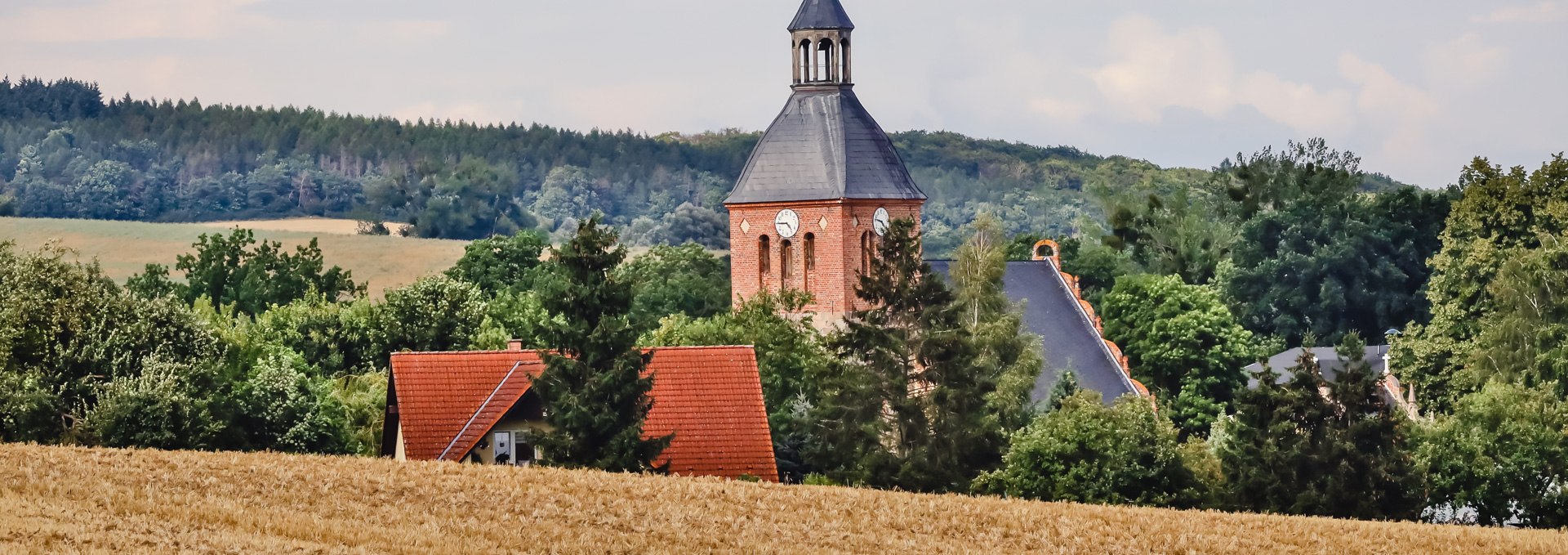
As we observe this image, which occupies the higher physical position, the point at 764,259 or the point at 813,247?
the point at 813,247

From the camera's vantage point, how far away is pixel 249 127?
468ft

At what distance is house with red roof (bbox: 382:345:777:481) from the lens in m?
48.0

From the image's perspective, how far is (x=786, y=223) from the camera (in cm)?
6116

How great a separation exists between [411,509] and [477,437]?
15897 mm

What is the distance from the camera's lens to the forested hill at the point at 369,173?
129m

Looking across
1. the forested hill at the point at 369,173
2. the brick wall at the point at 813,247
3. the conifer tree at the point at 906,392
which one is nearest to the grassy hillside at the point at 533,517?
the conifer tree at the point at 906,392

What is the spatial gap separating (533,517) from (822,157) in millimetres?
29946

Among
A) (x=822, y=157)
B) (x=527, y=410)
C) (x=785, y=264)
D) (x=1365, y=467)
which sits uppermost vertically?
(x=822, y=157)

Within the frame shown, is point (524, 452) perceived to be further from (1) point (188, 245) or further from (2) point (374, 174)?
(2) point (374, 174)

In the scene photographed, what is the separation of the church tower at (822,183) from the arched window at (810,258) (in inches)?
0.8

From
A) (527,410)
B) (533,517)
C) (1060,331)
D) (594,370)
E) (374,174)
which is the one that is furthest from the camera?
(374,174)

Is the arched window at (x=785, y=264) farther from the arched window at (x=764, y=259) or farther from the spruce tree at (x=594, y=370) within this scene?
the spruce tree at (x=594, y=370)

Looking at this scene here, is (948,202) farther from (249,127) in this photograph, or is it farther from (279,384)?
(279,384)

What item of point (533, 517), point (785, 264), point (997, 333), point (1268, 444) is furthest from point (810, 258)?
point (533, 517)
